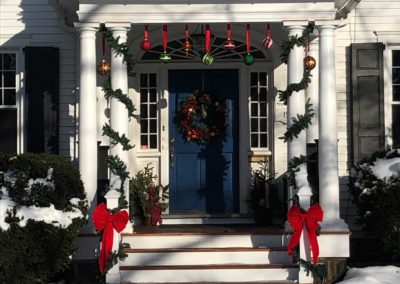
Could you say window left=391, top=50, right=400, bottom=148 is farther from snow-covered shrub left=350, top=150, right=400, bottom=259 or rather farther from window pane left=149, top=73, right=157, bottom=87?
window pane left=149, top=73, right=157, bottom=87

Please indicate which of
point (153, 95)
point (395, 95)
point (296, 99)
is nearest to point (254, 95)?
point (153, 95)

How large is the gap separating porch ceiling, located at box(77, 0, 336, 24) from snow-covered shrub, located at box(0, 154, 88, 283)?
6.53ft

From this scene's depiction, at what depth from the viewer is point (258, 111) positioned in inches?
438

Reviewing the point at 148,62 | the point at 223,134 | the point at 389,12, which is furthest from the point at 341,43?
the point at 148,62

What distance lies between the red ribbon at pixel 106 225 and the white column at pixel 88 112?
75cm

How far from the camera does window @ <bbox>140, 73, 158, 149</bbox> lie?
1116 cm

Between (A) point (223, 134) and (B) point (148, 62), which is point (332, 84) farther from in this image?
(B) point (148, 62)

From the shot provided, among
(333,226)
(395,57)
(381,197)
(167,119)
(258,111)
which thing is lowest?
(333,226)

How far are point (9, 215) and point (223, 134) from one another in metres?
4.03

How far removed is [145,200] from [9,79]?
2875mm

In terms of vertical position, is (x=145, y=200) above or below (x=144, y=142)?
below

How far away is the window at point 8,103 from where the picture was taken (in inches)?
432

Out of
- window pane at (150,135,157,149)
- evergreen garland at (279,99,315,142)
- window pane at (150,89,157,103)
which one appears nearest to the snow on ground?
evergreen garland at (279,99,315,142)

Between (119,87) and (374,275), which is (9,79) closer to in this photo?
(119,87)
